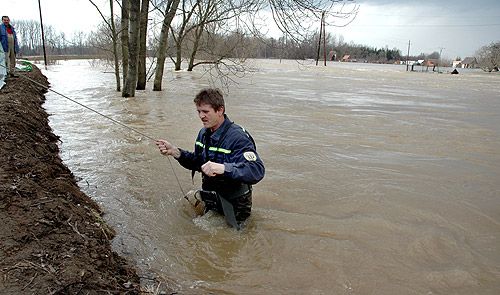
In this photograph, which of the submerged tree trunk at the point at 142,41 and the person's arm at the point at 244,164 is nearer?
the person's arm at the point at 244,164

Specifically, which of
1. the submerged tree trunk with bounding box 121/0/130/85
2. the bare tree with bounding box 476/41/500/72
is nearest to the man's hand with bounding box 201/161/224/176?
the submerged tree trunk with bounding box 121/0/130/85

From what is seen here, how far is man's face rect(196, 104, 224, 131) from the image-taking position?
399 centimetres

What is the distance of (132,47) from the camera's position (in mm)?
15227

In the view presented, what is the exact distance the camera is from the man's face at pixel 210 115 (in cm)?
399

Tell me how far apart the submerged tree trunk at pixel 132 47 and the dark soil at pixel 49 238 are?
10.9 m

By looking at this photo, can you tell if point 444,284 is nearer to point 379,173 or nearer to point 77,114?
point 379,173

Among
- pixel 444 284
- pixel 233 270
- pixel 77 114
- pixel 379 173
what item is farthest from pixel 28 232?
pixel 77 114

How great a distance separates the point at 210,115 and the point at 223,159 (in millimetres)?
455

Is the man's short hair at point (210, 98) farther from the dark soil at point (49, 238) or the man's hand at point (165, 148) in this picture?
the dark soil at point (49, 238)

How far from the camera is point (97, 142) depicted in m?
7.99

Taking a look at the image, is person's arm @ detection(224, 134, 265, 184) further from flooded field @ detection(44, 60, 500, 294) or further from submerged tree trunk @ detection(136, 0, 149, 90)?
submerged tree trunk @ detection(136, 0, 149, 90)

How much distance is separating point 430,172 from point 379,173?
0.87 m

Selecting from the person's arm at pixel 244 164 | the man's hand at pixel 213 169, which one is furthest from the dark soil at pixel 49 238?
the person's arm at pixel 244 164

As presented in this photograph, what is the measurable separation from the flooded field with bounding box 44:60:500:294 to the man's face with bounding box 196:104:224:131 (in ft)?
3.45
